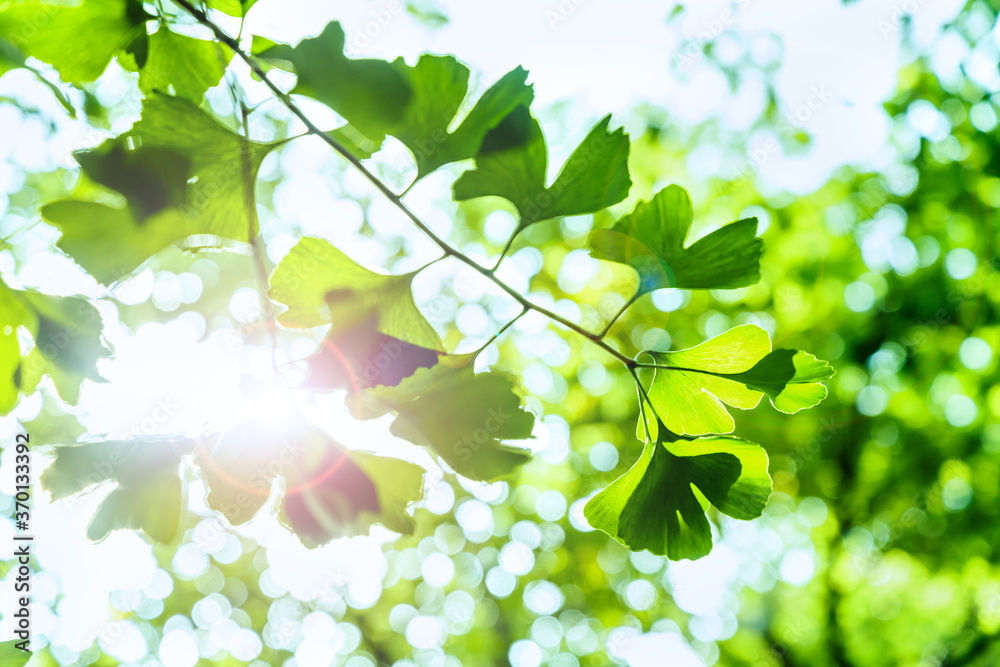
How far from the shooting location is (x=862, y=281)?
5336 millimetres

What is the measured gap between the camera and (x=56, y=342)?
2.38 ft

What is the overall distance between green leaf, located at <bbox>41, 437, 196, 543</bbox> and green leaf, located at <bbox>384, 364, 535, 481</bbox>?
25cm

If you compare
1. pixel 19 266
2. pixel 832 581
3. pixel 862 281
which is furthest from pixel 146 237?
pixel 832 581

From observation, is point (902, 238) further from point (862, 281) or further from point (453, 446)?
point (453, 446)

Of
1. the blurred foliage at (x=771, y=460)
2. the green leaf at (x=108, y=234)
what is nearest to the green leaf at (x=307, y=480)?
the green leaf at (x=108, y=234)

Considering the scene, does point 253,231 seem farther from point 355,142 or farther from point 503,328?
point 503,328

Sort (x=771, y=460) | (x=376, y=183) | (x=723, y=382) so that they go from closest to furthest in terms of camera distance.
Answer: (x=376, y=183) → (x=723, y=382) → (x=771, y=460)

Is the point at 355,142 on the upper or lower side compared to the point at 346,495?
upper

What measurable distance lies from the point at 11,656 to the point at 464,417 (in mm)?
617

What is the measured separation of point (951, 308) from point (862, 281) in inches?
34.0

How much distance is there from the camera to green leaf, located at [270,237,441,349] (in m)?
0.62

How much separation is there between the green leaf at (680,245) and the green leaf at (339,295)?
226mm

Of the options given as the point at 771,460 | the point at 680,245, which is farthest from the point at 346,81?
the point at 771,460

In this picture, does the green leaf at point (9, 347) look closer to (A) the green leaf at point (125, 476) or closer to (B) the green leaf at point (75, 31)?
(A) the green leaf at point (125, 476)
